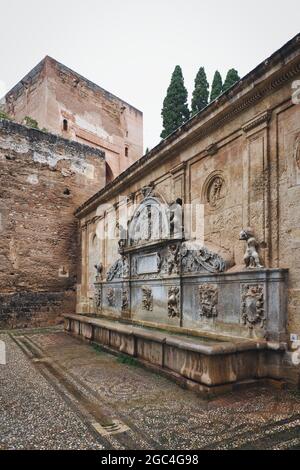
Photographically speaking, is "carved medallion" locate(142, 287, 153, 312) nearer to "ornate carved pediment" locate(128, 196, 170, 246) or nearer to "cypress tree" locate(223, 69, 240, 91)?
"ornate carved pediment" locate(128, 196, 170, 246)

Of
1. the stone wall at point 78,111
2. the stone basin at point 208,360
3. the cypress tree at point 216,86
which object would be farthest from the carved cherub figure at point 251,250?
the cypress tree at point 216,86

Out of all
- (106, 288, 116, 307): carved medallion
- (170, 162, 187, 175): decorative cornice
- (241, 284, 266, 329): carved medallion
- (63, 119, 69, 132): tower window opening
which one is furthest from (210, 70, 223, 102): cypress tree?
(241, 284, 266, 329): carved medallion

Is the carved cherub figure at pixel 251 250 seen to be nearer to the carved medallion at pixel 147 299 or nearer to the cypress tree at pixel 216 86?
the carved medallion at pixel 147 299

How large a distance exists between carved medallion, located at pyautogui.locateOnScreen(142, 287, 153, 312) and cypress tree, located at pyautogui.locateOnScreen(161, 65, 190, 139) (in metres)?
12.6

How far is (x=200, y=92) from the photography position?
747 inches

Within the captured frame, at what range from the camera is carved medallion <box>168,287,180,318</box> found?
576 cm

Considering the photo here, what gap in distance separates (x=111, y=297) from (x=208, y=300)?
158 inches

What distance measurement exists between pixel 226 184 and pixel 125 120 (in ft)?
52.2

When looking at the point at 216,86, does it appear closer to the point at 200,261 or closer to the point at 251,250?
the point at 200,261

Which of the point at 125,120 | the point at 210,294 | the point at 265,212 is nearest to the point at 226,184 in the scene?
the point at 265,212

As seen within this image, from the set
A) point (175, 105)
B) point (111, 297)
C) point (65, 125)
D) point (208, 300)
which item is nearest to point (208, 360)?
point (208, 300)

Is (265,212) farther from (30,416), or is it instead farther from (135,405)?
(30,416)

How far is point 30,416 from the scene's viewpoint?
3.16 m

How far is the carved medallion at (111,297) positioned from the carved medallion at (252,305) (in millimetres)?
4564
